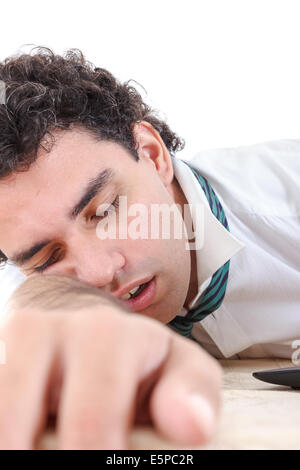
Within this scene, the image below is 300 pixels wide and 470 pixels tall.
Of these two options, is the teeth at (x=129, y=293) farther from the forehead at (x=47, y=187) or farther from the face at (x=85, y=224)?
the forehead at (x=47, y=187)

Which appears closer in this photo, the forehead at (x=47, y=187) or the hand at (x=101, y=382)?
the hand at (x=101, y=382)

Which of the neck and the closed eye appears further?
the neck

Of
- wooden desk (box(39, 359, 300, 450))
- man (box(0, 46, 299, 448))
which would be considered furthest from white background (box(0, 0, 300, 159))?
wooden desk (box(39, 359, 300, 450))

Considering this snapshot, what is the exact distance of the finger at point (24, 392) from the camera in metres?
0.20

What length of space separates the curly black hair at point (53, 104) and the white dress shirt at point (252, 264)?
140mm

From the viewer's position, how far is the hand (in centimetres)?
19

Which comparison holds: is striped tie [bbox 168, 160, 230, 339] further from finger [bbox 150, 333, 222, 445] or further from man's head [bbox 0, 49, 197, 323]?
finger [bbox 150, 333, 222, 445]

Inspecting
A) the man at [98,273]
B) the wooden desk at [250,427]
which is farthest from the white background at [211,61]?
the wooden desk at [250,427]

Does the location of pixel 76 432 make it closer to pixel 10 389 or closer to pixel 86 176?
pixel 10 389

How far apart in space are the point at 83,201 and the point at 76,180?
0.03 m

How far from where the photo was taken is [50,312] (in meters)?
0.25

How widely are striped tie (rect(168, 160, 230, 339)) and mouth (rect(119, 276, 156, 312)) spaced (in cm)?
13
